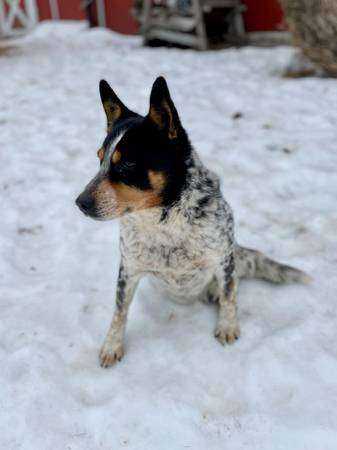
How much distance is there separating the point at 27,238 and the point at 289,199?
2333 millimetres

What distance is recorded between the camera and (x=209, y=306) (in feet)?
9.75

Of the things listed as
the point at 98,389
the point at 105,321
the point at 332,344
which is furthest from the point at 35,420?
the point at 332,344

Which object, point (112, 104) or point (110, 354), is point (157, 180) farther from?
point (110, 354)

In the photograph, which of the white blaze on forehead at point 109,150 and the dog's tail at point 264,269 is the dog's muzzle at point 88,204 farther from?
the dog's tail at point 264,269

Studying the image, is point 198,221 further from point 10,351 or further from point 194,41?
point 194,41

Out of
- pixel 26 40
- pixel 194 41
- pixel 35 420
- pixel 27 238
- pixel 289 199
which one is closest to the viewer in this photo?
pixel 35 420

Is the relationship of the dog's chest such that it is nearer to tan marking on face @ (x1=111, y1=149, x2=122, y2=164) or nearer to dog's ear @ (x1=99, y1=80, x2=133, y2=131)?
tan marking on face @ (x1=111, y1=149, x2=122, y2=164)

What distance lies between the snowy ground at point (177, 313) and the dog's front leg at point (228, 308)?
0.07 meters

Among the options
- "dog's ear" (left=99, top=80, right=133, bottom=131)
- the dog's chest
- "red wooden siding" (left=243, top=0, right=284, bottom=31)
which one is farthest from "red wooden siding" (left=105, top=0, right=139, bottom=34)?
the dog's chest

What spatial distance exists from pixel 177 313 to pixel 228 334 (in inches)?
16.3

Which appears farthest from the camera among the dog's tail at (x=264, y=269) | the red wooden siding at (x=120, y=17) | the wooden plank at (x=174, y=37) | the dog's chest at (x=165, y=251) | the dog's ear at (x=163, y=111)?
the red wooden siding at (x=120, y=17)

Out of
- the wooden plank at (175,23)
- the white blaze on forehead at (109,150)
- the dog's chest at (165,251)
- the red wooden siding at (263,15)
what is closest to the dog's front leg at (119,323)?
the dog's chest at (165,251)

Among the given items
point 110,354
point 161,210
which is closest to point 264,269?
point 161,210

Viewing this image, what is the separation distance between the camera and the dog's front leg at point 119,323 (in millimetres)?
2562
